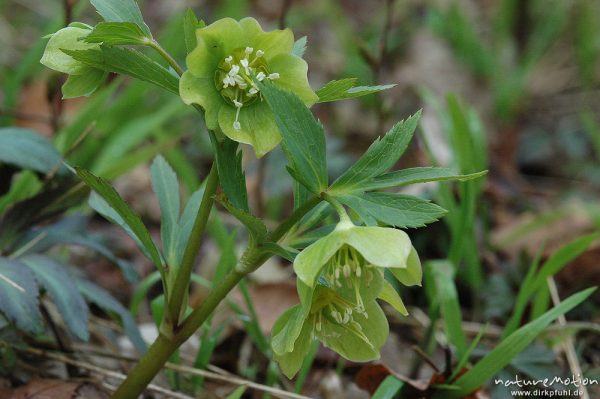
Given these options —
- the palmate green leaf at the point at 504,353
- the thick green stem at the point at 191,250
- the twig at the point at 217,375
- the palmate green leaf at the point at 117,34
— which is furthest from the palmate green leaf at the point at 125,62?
the palmate green leaf at the point at 504,353

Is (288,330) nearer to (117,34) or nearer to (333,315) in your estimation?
(333,315)

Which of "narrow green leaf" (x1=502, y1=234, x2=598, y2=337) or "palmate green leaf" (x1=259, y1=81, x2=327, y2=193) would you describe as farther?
"narrow green leaf" (x1=502, y1=234, x2=598, y2=337)

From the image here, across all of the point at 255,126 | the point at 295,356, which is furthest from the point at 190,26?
the point at 295,356

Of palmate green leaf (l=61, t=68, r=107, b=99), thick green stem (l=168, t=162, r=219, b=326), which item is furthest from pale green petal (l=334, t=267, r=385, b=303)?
palmate green leaf (l=61, t=68, r=107, b=99)

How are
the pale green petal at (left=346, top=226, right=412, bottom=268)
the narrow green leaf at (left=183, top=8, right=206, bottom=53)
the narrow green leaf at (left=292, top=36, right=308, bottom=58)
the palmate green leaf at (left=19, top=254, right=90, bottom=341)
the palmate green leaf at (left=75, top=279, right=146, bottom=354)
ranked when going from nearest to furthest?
the pale green petal at (left=346, top=226, right=412, bottom=268), the narrow green leaf at (left=183, top=8, right=206, bottom=53), the narrow green leaf at (left=292, top=36, right=308, bottom=58), the palmate green leaf at (left=19, top=254, right=90, bottom=341), the palmate green leaf at (left=75, top=279, right=146, bottom=354)

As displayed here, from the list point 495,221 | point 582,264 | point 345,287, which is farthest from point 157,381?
point 495,221

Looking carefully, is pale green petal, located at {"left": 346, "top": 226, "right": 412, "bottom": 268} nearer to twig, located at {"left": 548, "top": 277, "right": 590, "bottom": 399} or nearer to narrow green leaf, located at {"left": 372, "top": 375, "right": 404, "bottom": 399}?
narrow green leaf, located at {"left": 372, "top": 375, "right": 404, "bottom": 399}
